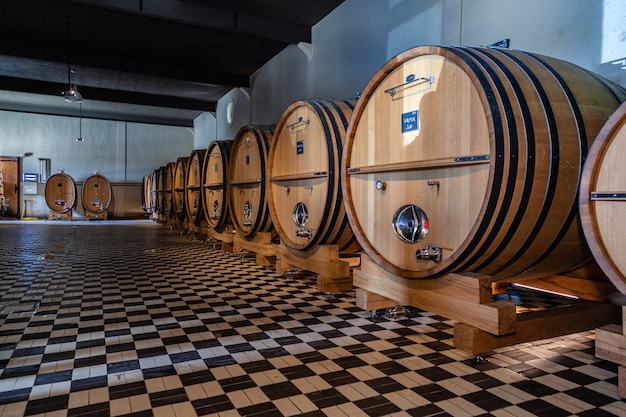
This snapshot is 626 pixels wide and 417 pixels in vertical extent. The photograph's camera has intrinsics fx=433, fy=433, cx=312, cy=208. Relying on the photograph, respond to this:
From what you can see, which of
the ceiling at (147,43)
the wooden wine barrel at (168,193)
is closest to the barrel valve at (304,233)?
the ceiling at (147,43)

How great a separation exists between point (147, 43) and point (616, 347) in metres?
8.59

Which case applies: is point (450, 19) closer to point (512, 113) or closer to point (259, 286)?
point (512, 113)

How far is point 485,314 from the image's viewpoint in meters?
2.12

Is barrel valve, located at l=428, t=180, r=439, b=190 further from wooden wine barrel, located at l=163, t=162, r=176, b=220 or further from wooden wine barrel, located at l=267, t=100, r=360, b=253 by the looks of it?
wooden wine barrel, located at l=163, t=162, r=176, b=220

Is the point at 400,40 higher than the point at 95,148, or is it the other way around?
the point at 95,148

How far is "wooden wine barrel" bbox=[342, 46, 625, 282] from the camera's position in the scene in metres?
1.99

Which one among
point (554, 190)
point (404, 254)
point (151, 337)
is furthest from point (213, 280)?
point (554, 190)

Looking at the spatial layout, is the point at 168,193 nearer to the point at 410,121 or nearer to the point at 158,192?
the point at 158,192

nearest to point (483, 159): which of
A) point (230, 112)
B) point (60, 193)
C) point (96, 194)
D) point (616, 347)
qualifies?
point (616, 347)

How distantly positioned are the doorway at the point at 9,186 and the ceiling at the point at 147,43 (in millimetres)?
5598

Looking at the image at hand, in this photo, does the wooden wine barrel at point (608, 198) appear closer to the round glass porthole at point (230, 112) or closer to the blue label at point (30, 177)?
the round glass porthole at point (230, 112)

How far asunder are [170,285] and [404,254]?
237cm

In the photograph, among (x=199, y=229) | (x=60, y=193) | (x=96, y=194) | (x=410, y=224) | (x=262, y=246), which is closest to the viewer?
(x=410, y=224)

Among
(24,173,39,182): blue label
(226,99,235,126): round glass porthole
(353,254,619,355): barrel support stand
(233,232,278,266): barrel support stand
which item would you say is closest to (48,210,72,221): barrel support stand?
(24,173,39,182): blue label
